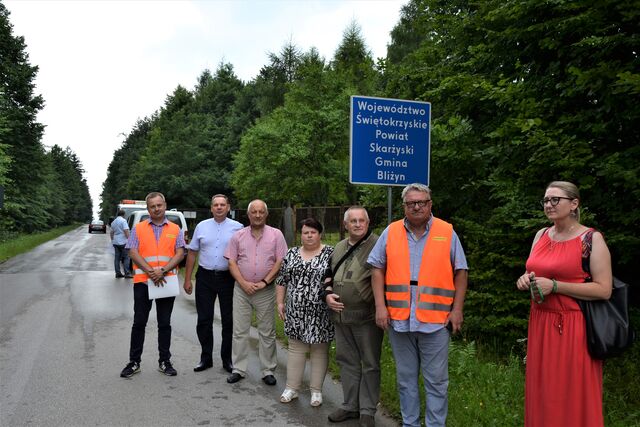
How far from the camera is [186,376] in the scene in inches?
229

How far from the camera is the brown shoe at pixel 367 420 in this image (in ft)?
14.1

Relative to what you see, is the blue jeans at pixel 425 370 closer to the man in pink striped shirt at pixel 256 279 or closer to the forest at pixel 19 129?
the man in pink striped shirt at pixel 256 279

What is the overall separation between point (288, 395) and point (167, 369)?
63.8 inches

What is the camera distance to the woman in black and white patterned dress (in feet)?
16.1

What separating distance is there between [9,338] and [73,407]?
3.38m

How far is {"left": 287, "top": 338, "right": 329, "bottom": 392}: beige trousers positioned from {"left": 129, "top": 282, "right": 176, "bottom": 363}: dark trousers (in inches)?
62.0

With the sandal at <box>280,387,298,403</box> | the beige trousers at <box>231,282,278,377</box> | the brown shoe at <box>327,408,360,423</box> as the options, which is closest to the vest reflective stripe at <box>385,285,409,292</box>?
the brown shoe at <box>327,408,360,423</box>

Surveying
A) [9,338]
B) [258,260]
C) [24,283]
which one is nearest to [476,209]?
[258,260]

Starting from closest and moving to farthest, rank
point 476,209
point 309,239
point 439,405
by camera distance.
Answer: point 439,405 → point 309,239 → point 476,209

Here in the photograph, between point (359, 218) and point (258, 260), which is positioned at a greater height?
point (359, 218)

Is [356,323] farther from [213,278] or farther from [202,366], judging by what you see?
[202,366]

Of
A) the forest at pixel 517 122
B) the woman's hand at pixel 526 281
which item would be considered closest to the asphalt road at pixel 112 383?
the woman's hand at pixel 526 281

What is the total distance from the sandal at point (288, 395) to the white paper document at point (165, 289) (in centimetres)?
166

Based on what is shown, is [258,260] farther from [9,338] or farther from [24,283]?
[24,283]
